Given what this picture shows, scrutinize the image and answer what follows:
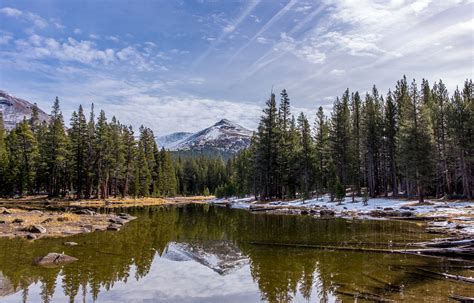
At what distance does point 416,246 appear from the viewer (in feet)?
63.9

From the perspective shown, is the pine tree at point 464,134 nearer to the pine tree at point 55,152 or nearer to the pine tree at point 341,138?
the pine tree at point 341,138

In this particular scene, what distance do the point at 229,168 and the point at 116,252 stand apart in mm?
131434

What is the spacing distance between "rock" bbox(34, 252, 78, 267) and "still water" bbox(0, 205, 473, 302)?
475 mm

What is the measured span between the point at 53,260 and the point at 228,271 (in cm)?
849

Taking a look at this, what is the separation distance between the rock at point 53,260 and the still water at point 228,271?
0.48 m

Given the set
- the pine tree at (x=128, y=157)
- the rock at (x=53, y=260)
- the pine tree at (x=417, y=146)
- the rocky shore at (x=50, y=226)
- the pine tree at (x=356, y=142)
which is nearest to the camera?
the rock at (x=53, y=260)

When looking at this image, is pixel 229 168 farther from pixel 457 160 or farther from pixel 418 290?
pixel 418 290

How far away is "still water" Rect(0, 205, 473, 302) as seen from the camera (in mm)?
12195

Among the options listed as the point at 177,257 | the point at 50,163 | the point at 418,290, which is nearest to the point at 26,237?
the point at 177,257

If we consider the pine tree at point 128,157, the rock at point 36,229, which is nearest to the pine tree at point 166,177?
the pine tree at point 128,157

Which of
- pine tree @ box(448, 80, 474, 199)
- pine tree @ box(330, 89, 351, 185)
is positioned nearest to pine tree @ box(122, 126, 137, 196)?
pine tree @ box(330, 89, 351, 185)

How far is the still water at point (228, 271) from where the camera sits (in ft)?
40.0

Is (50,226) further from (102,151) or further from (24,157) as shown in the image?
(24,157)

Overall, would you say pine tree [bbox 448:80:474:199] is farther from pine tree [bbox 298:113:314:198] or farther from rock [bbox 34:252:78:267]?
rock [bbox 34:252:78:267]
